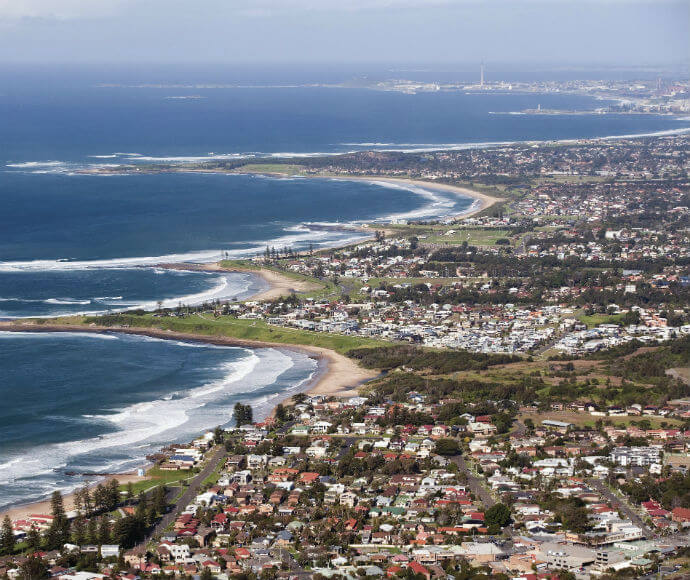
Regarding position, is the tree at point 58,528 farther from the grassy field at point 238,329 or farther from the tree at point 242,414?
the grassy field at point 238,329

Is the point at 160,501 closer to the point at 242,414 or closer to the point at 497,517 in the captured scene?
the point at 242,414

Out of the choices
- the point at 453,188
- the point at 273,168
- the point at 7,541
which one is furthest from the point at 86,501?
the point at 273,168

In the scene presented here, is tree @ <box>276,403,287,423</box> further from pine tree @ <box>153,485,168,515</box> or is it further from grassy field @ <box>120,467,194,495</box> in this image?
pine tree @ <box>153,485,168,515</box>

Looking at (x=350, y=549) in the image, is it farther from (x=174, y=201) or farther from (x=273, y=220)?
(x=174, y=201)

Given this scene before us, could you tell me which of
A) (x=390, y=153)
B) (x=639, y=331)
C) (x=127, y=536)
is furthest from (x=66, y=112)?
(x=127, y=536)

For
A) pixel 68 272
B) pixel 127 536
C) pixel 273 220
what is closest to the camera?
pixel 127 536

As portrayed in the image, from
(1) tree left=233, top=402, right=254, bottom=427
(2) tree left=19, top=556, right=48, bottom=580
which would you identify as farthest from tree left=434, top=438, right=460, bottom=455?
(2) tree left=19, top=556, right=48, bottom=580
